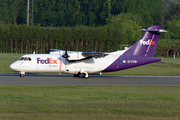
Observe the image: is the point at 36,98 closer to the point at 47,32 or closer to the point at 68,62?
the point at 68,62

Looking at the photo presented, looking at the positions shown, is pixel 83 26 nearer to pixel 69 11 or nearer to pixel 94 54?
pixel 69 11

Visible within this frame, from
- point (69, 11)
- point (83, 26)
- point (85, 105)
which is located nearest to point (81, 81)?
point (85, 105)

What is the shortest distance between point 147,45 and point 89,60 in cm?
625

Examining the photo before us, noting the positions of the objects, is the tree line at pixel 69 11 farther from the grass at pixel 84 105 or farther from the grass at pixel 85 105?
the grass at pixel 85 105

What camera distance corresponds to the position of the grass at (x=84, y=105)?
12.6 meters

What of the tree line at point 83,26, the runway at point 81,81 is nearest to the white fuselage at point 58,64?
the runway at point 81,81

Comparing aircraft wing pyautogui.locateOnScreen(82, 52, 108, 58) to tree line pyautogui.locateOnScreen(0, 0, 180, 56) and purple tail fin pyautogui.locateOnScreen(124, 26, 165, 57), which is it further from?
tree line pyautogui.locateOnScreen(0, 0, 180, 56)

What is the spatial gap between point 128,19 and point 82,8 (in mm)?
28274

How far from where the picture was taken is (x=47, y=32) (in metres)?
78.4

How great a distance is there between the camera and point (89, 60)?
29.9 meters

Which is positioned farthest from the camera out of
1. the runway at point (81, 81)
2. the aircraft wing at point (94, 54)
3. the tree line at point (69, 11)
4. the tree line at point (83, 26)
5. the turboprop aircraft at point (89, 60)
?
the tree line at point (69, 11)

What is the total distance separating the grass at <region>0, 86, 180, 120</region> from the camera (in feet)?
41.4

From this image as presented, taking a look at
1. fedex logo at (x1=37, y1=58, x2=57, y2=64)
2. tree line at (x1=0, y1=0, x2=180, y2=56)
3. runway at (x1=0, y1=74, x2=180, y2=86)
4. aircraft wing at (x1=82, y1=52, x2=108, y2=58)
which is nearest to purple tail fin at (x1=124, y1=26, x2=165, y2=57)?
aircraft wing at (x1=82, y1=52, x2=108, y2=58)

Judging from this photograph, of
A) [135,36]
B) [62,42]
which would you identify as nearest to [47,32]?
[62,42]
